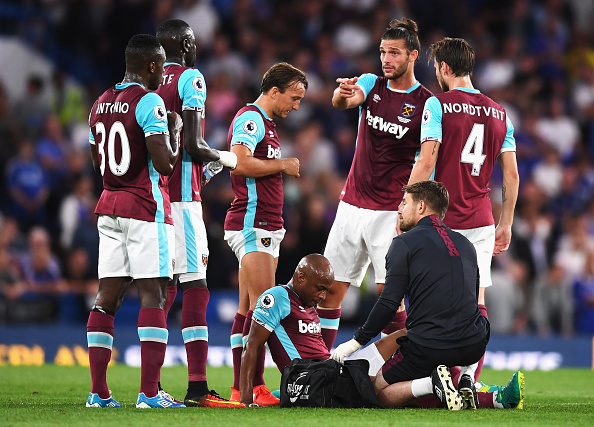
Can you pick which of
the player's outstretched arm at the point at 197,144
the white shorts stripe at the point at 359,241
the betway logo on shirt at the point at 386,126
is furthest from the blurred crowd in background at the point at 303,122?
the player's outstretched arm at the point at 197,144

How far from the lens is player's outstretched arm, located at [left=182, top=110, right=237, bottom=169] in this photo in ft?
21.0

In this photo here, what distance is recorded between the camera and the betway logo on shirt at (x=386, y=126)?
286 inches

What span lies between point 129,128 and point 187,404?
2.01 meters

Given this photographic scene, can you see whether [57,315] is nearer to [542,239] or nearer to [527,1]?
[542,239]

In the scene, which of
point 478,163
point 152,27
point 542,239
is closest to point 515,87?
point 542,239

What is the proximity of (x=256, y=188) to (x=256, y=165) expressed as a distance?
0.25m

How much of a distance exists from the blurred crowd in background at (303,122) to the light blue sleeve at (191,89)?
18.3ft

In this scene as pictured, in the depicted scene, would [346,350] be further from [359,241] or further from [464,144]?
[464,144]

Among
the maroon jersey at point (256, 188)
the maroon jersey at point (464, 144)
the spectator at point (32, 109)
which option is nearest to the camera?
the maroon jersey at point (464, 144)

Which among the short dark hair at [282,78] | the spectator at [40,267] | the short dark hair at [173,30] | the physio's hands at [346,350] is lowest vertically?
the spectator at [40,267]

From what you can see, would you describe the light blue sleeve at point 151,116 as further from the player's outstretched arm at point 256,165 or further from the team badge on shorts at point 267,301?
the team badge on shorts at point 267,301

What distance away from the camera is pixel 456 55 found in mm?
6984

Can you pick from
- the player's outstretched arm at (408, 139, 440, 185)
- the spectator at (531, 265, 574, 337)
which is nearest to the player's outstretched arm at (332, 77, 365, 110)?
the player's outstretched arm at (408, 139, 440, 185)

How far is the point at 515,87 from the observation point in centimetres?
1633
